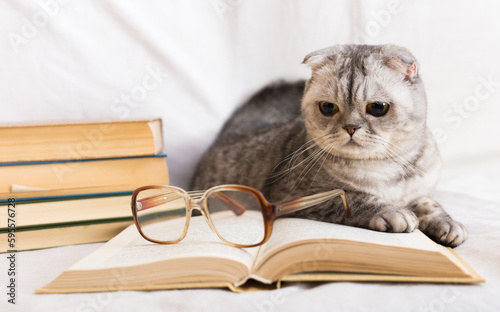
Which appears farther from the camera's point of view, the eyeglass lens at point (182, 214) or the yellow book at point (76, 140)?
the yellow book at point (76, 140)

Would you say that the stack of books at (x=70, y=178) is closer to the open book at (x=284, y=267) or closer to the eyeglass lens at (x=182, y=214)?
the eyeglass lens at (x=182, y=214)

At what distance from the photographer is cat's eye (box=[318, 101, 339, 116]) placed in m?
1.20

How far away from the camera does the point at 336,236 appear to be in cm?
87

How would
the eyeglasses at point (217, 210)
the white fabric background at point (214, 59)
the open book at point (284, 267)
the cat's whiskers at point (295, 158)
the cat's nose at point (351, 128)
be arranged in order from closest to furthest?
the open book at point (284, 267) < the eyeglasses at point (217, 210) < the cat's nose at point (351, 128) < the cat's whiskers at point (295, 158) < the white fabric background at point (214, 59)

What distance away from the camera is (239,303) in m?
0.75

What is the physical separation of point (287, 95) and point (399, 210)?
0.92 meters

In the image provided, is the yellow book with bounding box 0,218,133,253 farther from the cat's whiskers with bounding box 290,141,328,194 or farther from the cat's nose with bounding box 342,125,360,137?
the cat's nose with bounding box 342,125,360,137

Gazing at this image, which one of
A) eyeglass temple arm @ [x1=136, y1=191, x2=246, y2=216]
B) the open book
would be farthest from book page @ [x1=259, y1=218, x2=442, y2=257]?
eyeglass temple arm @ [x1=136, y1=191, x2=246, y2=216]

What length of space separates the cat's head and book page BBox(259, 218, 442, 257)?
0.26 metres

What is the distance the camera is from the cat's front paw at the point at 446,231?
104 cm

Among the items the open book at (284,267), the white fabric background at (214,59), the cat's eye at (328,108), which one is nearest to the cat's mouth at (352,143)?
the cat's eye at (328,108)

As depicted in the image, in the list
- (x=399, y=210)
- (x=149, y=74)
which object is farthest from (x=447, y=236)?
(x=149, y=74)

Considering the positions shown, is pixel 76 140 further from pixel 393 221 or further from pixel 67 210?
pixel 393 221

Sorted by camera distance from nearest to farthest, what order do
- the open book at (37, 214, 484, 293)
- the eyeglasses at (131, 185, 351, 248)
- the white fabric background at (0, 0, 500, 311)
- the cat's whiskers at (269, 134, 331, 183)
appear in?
the open book at (37, 214, 484, 293) → the eyeglasses at (131, 185, 351, 248) → the cat's whiskers at (269, 134, 331, 183) → the white fabric background at (0, 0, 500, 311)
